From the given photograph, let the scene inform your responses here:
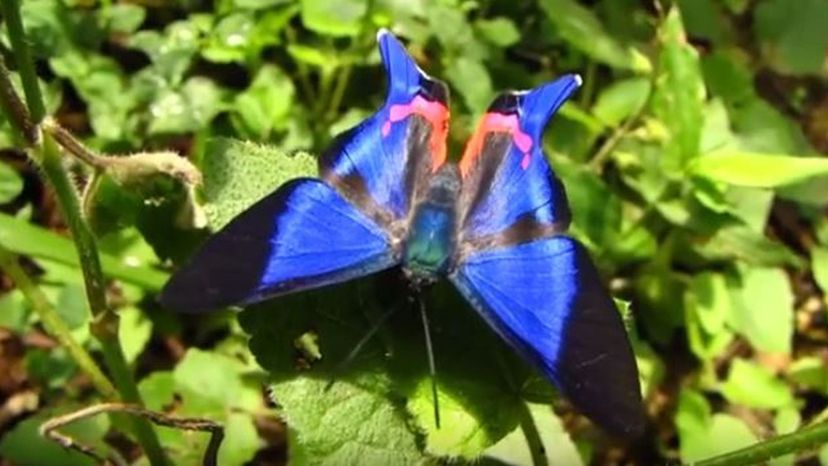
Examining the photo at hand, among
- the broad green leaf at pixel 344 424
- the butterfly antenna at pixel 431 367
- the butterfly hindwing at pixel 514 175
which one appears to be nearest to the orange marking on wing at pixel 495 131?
the butterfly hindwing at pixel 514 175

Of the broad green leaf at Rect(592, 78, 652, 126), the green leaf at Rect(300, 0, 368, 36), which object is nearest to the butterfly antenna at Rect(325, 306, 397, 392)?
the green leaf at Rect(300, 0, 368, 36)

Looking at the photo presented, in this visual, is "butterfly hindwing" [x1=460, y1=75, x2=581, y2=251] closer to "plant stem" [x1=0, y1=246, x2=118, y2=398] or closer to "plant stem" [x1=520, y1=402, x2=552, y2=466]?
"plant stem" [x1=520, y1=402, x2=552, y2=466]

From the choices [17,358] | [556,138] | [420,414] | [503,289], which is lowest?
[17,358]

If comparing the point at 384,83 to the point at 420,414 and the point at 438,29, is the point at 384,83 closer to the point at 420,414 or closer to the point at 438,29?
the point at 438,29

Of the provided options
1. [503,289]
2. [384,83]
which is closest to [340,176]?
[503,289]

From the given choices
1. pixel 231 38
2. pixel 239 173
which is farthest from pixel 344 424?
pixel 231 38

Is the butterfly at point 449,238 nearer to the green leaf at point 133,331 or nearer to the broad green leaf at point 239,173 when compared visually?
the broad green leaf at point 239,173

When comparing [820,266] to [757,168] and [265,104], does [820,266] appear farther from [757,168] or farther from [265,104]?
[265,104]
